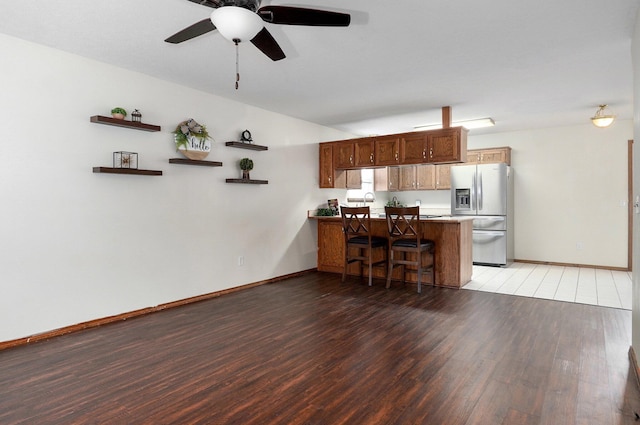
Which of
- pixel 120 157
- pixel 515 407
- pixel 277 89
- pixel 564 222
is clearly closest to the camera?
pixel 515 407

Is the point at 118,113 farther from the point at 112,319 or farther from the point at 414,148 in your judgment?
the point at 414,148

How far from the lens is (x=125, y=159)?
3.62 metres

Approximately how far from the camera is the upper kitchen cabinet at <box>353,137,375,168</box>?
230 inches

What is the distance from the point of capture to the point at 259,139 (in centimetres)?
521

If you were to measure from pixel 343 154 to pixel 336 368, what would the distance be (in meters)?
4.11

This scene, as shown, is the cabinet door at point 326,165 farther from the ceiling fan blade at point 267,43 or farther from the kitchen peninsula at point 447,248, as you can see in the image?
the ceiling fan blade at point 267,43

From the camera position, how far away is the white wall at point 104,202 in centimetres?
305

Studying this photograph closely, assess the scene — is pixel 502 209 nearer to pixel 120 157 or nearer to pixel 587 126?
pixel 587 126

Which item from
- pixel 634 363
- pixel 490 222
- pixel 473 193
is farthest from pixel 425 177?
pixel 634 363

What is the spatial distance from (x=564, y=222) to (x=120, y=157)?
691 centimetres

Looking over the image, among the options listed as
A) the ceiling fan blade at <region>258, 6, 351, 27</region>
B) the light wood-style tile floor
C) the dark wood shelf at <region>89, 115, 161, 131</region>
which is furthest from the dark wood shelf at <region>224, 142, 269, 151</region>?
the light wood-style tile floor

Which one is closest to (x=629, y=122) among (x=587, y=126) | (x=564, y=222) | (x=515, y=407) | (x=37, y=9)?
(x=587, y=126)

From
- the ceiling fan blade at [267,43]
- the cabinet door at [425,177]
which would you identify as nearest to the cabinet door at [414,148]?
the cabinet door at [425,177]

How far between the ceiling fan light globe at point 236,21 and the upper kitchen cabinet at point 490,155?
594 centimetres
